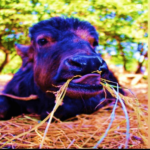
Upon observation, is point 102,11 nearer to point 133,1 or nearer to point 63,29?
point 133,1

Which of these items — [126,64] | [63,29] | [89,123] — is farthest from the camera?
[126,64]

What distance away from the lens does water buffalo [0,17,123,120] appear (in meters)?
1.55

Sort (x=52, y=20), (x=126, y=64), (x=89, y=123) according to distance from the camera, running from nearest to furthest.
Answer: (x=89, y=123) → (x=52, y=20) → (x=126, y=64)

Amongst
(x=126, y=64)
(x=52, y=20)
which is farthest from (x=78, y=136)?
(x=126, y=64)

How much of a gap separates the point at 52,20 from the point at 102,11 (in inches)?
64.0

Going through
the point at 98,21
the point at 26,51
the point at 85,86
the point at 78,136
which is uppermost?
the point at 98,21

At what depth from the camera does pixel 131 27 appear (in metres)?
4.12

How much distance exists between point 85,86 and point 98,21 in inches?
106

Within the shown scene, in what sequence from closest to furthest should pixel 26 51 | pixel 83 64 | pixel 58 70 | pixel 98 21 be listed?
pixel 83 64 → pixel 58 70 → pixel 26 51 → pixel 98 21

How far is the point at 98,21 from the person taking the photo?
3.91 metres

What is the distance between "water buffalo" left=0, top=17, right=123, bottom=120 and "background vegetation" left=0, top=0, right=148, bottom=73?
0.77 m

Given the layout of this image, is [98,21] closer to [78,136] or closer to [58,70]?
[58,70]

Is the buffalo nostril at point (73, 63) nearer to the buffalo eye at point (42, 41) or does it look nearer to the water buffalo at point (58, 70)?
the water buffalo at point (58, 70)

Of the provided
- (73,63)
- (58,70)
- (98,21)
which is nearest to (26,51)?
(58,70)
